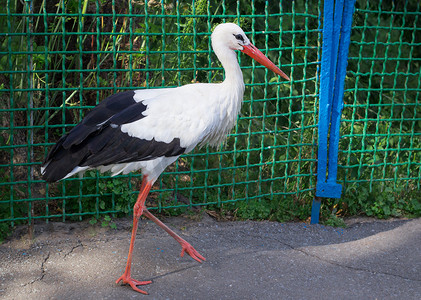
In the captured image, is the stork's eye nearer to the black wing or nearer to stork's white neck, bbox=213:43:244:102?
stork's white neck, bbox=213:43:244:102

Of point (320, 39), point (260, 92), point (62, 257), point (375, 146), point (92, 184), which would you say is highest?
point (320, 39)

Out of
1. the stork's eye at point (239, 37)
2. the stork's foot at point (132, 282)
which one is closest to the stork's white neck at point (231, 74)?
the stork's eye at point (239, 37)

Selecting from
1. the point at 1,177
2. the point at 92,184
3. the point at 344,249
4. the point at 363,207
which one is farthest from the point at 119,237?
the point at 363,207

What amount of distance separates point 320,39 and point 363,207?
1.78m

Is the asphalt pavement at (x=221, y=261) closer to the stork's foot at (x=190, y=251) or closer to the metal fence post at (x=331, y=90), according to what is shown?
the stork's foot at (x=190, y=251)

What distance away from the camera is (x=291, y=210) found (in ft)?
18.7

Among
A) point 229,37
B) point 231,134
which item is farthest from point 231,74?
point 231,134

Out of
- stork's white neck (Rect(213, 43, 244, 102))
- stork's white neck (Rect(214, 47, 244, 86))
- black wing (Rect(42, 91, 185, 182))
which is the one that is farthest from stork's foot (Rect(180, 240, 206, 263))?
stork's white neck (Rect(214, 47, 244, 86))

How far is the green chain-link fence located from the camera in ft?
16.7

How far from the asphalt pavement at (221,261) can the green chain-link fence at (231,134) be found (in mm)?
249

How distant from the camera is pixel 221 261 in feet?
15.3

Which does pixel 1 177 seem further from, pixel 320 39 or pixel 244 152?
pixel 320 39

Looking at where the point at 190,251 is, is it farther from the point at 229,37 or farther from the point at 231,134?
the point at 229,37

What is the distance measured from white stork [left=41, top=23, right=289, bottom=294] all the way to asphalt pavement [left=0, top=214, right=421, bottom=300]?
325mm
